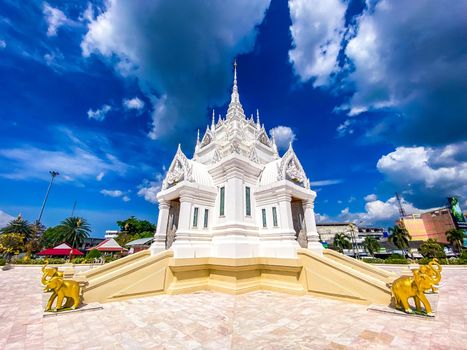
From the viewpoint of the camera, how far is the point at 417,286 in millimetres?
5426

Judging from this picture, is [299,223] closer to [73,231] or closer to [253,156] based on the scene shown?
[253,156]

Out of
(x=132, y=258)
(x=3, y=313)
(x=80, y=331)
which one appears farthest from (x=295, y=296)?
(x=3, y=313)

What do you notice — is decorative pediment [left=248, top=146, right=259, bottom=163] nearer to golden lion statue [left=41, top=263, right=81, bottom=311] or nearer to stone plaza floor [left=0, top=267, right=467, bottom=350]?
stone plaza floor [left=0, top=267, right=467, bottom=350]

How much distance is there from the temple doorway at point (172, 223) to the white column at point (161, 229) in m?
0.20

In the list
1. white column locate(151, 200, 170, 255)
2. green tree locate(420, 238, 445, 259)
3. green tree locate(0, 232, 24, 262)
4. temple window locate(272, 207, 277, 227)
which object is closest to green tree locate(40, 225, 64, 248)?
green tree locate(0, 232, 24, 262)

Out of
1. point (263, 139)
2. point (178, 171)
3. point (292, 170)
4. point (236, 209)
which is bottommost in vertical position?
point (236, 209)

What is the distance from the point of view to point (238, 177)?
11.1 meters

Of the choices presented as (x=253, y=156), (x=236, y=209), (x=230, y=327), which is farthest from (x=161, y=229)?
(x=230, y=327)

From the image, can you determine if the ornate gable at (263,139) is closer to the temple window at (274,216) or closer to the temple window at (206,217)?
the temple window at (274,216)

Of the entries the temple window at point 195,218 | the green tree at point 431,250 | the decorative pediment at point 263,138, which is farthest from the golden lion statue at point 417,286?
the green tree at point 431,250

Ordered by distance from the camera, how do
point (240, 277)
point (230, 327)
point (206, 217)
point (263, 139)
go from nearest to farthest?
point (230, 327) < point (240, 277) < point (206, 217) < point (263, 139)

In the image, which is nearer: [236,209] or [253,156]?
[236,209]

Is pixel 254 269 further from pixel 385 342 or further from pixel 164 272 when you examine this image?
pixel 385 342

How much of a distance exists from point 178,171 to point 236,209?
4.39 metres
